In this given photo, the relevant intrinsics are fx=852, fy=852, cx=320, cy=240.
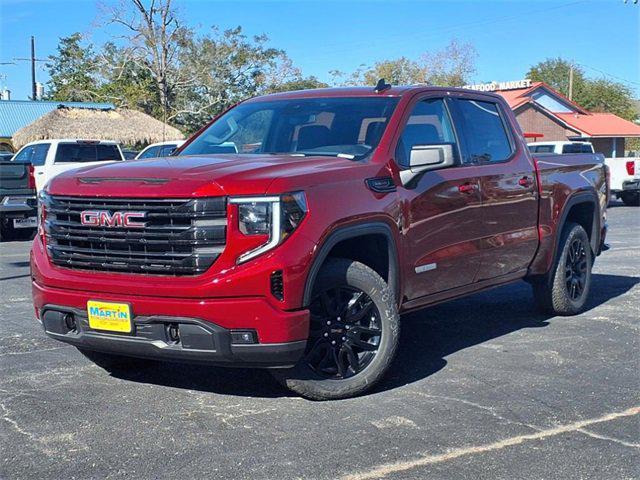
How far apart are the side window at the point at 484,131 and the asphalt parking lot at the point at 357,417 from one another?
1.50 metres

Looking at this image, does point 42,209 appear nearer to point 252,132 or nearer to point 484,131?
point 252,132

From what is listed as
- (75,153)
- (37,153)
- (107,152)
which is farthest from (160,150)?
(37,153)

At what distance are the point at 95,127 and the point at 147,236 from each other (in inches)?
1121

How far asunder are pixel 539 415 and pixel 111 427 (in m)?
2.43

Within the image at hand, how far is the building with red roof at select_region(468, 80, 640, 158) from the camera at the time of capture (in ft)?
151

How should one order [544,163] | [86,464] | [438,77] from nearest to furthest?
[86,464]
[544,163]
[438,77]

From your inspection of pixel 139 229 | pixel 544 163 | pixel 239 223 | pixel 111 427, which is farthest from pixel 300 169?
pixel 544 163

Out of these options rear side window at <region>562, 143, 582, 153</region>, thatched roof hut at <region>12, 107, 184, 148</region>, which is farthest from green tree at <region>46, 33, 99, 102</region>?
rear side window at <region>562, 143, 582, 153</region>

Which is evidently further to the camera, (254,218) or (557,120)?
(557,120)

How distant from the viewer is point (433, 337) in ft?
22.9

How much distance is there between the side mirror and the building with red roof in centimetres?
3895

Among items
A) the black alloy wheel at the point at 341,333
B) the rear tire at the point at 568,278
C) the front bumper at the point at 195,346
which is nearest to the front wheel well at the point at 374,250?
the black alloy wheel at the point at 341,333

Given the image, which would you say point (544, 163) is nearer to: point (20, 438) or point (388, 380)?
point (388, 380)

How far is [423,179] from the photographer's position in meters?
5.82
